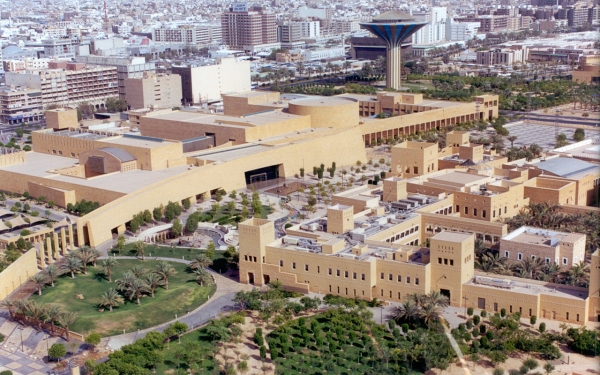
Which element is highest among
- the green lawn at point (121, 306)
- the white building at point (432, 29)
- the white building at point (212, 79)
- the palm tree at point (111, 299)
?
the white building at point (432, 29)

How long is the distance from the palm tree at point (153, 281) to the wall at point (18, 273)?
4.91 m

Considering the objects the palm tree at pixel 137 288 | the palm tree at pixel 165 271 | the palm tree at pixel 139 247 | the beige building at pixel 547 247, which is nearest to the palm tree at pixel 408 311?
the beige building at pixel 547 247

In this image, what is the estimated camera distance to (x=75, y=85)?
75500 millimetres

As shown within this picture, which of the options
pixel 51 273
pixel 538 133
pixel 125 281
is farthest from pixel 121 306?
pixel 538 133

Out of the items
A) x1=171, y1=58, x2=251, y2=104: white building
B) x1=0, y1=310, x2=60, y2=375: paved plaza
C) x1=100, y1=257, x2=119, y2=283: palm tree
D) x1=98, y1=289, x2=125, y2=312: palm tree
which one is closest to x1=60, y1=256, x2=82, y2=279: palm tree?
x1=100, y1=257, x2=119, y2=283: palm tree

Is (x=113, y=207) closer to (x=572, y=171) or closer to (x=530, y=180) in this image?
(x=530, y=180)

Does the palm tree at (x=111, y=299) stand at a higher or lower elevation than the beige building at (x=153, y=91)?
lower

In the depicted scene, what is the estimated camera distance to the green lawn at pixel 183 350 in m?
23.9

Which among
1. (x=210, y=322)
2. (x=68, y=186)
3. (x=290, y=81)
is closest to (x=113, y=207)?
(x=68, y=186)

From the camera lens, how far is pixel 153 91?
7200cm

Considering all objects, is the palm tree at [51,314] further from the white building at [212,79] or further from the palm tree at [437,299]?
the white building at [212,79]

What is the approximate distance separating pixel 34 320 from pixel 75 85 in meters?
51.2

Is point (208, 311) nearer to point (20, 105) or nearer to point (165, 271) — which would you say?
point (165, 271)

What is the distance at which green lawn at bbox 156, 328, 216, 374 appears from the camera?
2388 centimetres
